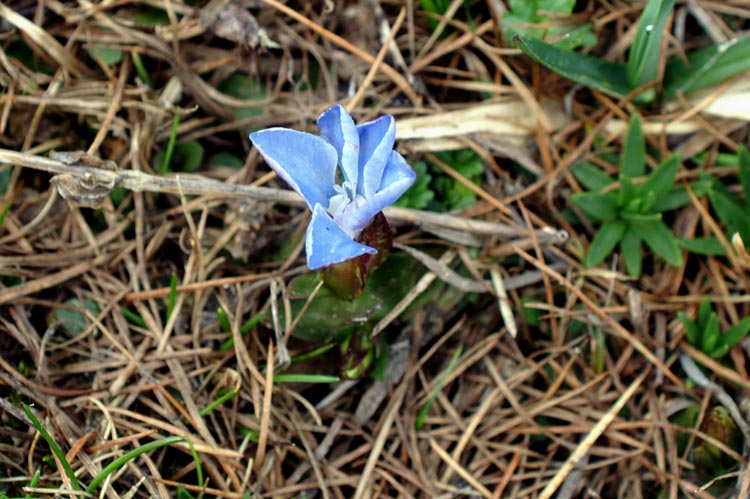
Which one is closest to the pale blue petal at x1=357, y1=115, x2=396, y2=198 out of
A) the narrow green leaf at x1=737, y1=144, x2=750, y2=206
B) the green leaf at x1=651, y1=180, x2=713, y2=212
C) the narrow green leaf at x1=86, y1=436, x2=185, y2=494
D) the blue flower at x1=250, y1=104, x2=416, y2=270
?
the blue flower at x1=250, y1=104, x2=416, y2=270

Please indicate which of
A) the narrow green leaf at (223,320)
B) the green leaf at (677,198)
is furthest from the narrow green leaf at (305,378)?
the green leaf at (677,198)

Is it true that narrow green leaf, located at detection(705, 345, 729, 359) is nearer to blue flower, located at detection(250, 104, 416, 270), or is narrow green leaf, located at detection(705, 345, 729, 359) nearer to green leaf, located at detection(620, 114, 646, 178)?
green leaf, located at detection(620, 114, 646, 178)

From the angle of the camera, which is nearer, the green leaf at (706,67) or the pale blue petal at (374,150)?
the pale blue petal at (374,150)

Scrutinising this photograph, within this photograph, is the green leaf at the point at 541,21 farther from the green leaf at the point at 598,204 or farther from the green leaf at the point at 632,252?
the green leaf at the point at 632,252

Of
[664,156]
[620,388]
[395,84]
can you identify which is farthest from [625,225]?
[395,84]

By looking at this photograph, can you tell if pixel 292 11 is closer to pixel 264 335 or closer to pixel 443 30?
pixel 443 30

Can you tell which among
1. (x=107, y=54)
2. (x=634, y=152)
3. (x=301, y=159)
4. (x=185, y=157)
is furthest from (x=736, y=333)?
(x=107, y=54)

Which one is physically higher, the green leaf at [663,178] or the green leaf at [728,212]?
the green leaf at [663,178]
